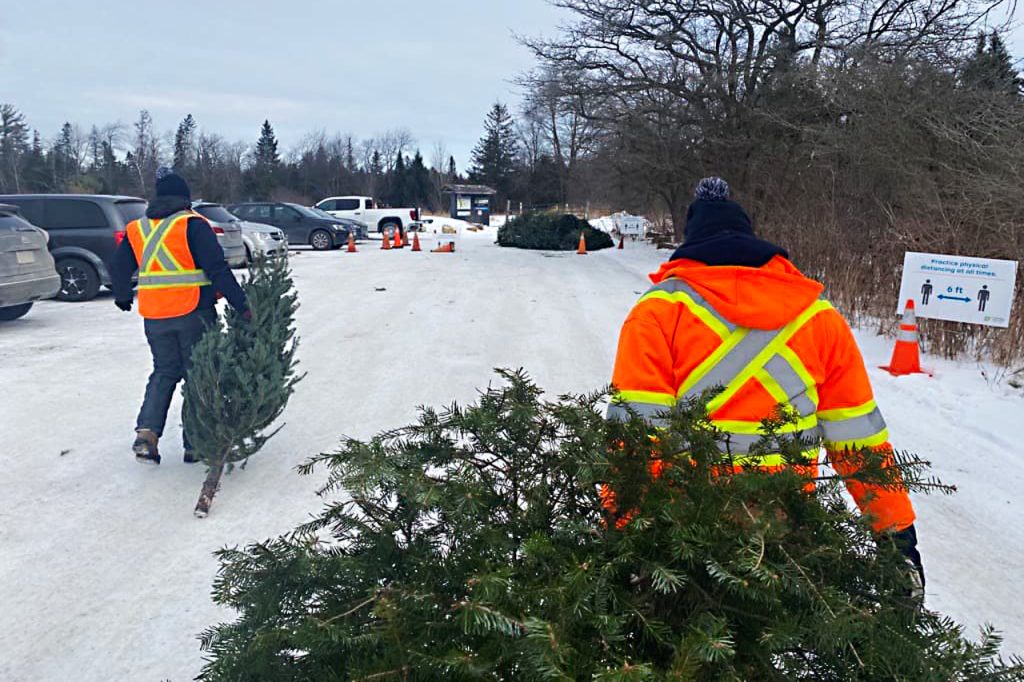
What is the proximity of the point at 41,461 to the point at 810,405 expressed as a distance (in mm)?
5052

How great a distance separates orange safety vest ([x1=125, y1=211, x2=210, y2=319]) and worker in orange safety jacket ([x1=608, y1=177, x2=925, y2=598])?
370cm

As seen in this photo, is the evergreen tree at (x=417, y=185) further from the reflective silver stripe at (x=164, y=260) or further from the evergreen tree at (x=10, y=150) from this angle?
the reflective silver stripe at (x=164, y=260)

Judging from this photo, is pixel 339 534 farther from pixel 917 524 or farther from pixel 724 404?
pixel 917 524

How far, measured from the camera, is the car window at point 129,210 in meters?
12.2

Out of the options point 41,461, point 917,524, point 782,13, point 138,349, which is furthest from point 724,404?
point 782,13

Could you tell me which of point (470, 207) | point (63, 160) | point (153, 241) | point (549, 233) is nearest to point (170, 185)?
point (153, 241)

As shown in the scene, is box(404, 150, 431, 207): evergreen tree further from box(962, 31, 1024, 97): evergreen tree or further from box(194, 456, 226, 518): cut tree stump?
box(194, 456, 226, 518): cut tree stump

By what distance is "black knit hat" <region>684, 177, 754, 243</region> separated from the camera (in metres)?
2.38

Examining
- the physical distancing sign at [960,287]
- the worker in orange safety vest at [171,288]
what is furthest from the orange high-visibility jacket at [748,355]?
the physical distancing sign at [960,287]

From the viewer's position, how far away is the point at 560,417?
1637 millimetres

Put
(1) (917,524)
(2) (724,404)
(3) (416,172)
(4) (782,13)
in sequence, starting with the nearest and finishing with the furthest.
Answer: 1. (2) (724,404)
2. (1) (917,524)
3. (4) (782,13)
4. (3) (416,172)

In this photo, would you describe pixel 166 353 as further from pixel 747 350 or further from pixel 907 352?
pixel 907 352

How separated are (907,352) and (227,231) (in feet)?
41.8

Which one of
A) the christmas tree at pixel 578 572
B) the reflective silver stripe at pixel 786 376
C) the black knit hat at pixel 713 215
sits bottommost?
the christmas tree at pixel 578 572
